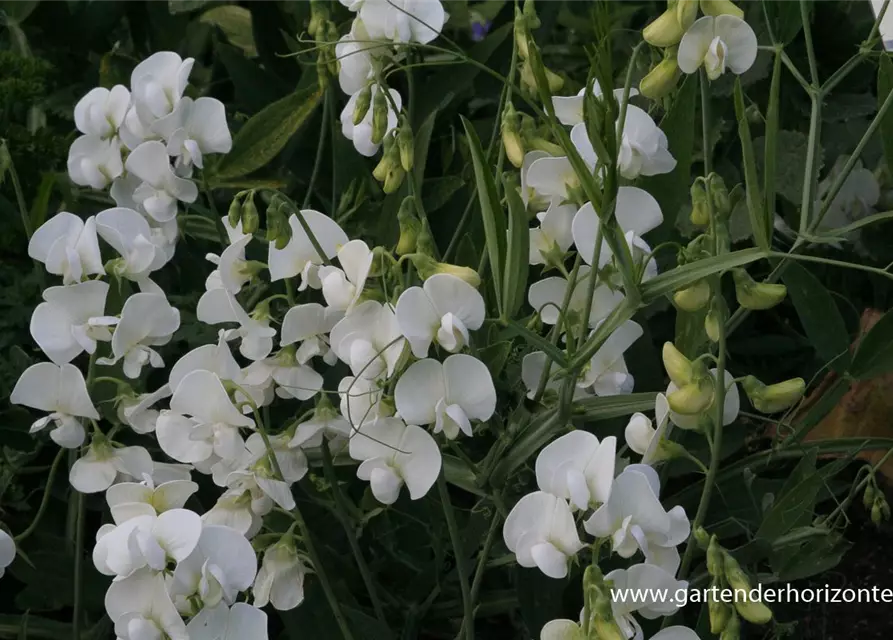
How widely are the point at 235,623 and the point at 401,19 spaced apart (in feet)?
1.43

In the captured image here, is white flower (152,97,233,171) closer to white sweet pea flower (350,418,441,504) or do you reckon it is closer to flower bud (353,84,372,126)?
flower bud (353,84,372,126)

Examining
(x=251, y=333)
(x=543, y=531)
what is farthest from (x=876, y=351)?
(x=251, y=333)

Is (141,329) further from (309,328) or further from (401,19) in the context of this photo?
(401,19)

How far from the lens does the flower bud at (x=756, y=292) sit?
58 cm

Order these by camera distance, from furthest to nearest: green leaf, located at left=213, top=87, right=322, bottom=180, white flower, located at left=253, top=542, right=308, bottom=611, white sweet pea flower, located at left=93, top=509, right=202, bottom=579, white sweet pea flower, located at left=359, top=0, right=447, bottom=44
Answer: green leaf, located at left=213, top=87, right=322, bottom=180, white sweet pea flower, located at left=359, top=0, right=447, bottom=44, white flower, located at left=253, top=542, right=308, bottom=611, white sweet pea flower, located at left=93, top=509, right=202, bottom=579

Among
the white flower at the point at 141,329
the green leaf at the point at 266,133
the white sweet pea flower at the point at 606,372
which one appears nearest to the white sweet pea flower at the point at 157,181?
the white flower at the point at 141,329

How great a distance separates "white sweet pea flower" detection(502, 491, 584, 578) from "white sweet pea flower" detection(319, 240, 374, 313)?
15 centimetres

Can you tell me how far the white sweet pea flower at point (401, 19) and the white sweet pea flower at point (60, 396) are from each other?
32 centimetres

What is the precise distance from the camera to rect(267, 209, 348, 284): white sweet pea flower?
0.68m

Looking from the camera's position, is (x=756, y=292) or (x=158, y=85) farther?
(x=158, y=85)

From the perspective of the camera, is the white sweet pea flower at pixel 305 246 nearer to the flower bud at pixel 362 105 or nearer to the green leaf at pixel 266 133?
the flower bud at pixel 362 105

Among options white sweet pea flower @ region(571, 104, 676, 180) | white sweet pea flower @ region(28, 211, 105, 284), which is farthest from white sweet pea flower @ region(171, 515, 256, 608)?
white sweet pea flower @ region(571, 104, 676, 180)

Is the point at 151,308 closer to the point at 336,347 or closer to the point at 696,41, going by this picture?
the point at 336,347

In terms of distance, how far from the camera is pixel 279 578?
2.10ft
